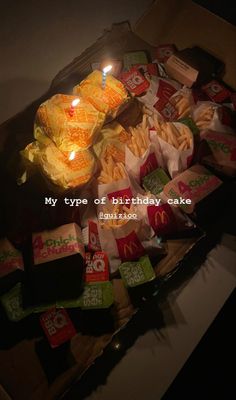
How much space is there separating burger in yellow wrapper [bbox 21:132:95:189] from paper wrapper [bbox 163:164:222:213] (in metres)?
0.35

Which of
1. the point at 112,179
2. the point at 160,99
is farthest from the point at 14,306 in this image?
the point at 160,99

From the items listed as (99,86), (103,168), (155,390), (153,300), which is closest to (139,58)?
(99,86)

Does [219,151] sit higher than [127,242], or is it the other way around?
[219,151]

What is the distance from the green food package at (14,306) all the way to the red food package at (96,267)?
0.26 meters

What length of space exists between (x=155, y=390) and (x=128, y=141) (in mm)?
1037

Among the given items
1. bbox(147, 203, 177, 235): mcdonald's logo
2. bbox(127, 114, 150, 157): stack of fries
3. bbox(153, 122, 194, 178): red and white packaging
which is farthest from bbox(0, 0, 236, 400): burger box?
bbox(127, 114, 150, 157): stack of fries

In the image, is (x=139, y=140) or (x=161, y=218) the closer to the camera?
(x=161, y=218)

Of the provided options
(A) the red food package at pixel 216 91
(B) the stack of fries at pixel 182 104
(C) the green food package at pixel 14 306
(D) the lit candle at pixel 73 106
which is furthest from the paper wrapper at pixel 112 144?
(C) the green food package at pixel 14 306

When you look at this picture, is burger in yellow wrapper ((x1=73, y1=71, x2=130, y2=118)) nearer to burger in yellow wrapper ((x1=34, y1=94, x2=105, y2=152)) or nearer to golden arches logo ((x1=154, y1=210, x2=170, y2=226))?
burger in yellow wrapper ((x1=34, y1=94, x2=105, y2=152))

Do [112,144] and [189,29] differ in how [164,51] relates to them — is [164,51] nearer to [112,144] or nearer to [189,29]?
[189,29]

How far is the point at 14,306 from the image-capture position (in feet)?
4.52

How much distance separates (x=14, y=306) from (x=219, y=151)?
1.08 metres

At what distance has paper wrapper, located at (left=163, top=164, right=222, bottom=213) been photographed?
1531 millimetres

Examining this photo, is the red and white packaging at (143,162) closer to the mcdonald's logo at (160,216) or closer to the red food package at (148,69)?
the mcdonald's logo at (160,216)
